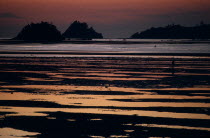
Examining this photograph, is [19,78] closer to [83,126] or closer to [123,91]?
[123,91]

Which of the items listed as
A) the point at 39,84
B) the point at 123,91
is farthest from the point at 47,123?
the point at 39,84

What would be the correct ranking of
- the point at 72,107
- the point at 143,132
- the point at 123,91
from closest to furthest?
1. the point at 143,132
2. the point at 72,107
3. the point at 123,91

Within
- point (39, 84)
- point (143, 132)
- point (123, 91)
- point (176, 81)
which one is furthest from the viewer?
point (176, 81)

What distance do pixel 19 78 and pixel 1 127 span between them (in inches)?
657

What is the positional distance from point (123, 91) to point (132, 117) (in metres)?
7.60

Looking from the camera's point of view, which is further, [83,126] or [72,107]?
[72,107]

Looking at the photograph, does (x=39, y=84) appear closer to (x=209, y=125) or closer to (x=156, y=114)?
(x=156, y=114)

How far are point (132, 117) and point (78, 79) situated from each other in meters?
13.9

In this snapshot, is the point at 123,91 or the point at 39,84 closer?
the point at 123,91

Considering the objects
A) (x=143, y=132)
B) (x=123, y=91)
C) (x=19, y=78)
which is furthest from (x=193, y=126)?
(x=19, y=78)

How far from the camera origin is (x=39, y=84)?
25.9 metres

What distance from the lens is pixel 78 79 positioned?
28594 millimetres

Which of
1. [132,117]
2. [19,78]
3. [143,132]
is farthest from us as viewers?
[19,78]

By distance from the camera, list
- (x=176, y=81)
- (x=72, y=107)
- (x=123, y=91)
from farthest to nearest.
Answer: (x=176, y=81), (x=123, y=91), (x=72, y=107)
